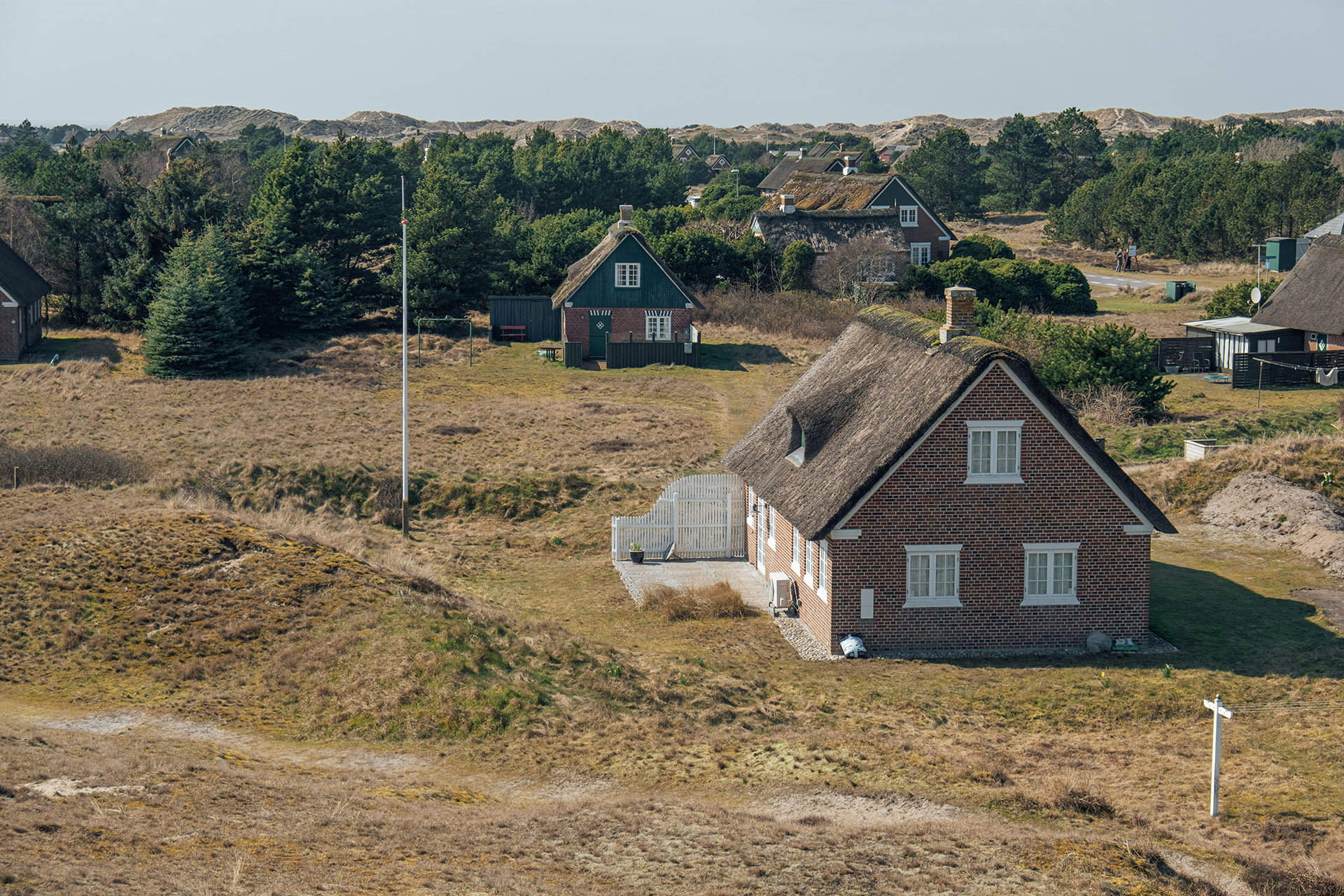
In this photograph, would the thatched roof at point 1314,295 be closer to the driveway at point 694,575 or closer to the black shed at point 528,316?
the black shed at point 528,316

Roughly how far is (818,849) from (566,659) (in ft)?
29.7

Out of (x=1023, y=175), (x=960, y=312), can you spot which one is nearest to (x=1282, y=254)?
(x=1023, y=175)

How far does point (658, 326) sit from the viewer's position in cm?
6041

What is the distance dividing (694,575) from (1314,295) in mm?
36427

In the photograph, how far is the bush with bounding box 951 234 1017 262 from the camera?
82625mm

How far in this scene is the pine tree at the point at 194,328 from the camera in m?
55.7

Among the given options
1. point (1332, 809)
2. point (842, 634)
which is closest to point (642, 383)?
point (842, 634)

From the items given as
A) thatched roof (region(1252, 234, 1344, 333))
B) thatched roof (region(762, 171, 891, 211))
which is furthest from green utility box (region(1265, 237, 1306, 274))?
thatched roof (region(762, 171, 891, 211))

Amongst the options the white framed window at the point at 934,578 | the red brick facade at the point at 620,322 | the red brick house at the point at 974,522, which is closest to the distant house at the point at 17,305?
the red brick facade at the point at 620,322

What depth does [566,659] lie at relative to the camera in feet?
78.1

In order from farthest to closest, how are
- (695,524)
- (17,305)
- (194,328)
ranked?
(17,305)
(194,328)
(695,524)

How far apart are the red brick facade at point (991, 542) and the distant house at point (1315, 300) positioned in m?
33.2

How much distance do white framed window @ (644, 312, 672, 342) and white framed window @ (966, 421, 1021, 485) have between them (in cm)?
3529

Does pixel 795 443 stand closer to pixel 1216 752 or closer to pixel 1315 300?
pixel 1216 752
